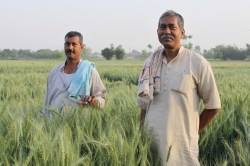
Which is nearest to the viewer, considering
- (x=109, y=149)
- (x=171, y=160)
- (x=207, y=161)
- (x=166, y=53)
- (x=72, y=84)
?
(x=109, y=149)

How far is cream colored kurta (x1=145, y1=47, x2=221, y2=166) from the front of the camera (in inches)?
82.6

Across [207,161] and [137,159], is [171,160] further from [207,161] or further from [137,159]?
[207,161]

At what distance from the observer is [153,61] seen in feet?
7.32

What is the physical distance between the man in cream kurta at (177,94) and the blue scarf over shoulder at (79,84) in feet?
2.82

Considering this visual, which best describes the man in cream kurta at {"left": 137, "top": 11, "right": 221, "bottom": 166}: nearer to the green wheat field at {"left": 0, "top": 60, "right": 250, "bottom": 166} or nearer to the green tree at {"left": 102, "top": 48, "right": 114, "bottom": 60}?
the green wheat field at {"left": 0, "top": 60, "right": 250, "bottom": 166}

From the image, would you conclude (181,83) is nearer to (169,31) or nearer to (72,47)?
(169,31)

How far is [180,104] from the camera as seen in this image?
212cm

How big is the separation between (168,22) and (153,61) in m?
0.27

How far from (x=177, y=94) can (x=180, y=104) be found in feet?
0.22

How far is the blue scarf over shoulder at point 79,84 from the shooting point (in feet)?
9.57

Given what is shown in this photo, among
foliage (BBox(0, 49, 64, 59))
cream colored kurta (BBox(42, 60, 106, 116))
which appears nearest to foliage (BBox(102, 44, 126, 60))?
foliage (BBox(0, 49, 64, 59))

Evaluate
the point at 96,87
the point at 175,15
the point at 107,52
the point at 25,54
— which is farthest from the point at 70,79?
the point at 25,54

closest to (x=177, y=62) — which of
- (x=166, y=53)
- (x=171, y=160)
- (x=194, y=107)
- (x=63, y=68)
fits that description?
(x=166, y=53)

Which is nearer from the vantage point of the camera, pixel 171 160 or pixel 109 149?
pixel 109 149
